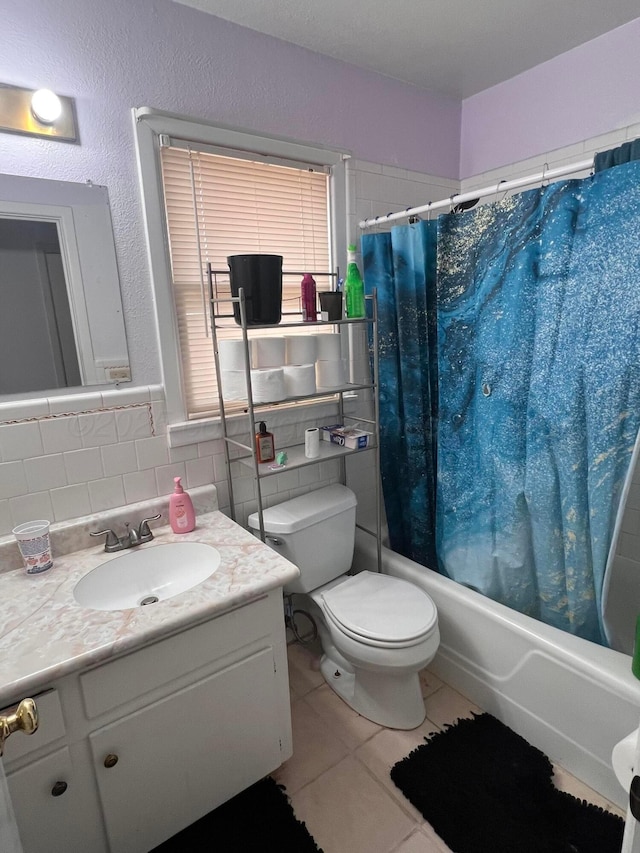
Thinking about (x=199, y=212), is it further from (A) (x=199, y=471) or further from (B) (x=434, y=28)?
(B) (x=434, y=28)

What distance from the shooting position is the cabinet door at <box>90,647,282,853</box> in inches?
45.3

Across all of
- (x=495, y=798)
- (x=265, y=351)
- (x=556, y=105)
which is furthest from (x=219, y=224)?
(x=495, y=798)

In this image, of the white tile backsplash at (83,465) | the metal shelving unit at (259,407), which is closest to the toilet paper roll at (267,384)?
the metal shelving unit at (259,407)

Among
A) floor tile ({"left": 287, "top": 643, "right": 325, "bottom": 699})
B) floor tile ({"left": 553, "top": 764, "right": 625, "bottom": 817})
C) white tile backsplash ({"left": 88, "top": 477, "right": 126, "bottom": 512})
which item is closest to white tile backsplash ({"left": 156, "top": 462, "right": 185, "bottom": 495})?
white tile backsplash ({"left": 88, "top": 477, "right": 126, "bottom": 512})

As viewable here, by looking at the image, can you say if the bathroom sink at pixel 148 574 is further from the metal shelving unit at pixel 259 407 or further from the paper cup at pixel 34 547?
the metal shelving unit at pixel 259 407

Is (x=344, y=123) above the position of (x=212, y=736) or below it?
above

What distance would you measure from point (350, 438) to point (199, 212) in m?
1.02

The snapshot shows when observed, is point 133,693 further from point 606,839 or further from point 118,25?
point 118,25

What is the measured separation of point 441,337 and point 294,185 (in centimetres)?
85

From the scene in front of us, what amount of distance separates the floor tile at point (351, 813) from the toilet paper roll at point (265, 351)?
1401 millimetres

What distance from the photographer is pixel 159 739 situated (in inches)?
46.9

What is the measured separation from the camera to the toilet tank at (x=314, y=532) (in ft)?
5.90

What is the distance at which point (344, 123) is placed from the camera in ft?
6.31

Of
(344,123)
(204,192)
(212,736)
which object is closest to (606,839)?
(212,736)
